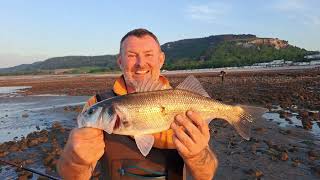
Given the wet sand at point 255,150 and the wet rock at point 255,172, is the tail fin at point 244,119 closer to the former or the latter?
the wet sand at point 255,150

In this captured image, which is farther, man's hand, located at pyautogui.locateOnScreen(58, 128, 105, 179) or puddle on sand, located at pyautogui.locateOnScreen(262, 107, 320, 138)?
puddle on sand, located at pyautogui.locateOnScreen(262, 107, 320, 138)

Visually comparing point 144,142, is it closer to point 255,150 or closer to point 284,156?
point 284,156

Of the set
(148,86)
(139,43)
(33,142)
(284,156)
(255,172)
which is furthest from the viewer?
(33,142)

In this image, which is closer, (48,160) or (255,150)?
(48,160)

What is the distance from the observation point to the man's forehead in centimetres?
500

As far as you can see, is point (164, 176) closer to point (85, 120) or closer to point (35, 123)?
point (85, 120)

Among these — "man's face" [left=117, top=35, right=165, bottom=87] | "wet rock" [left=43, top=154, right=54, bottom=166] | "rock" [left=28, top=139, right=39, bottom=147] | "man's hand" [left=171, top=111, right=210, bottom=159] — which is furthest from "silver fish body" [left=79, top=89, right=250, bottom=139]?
"rock" [left=28, top=139, right=39, bottom=147]

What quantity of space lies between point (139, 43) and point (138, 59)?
20cm

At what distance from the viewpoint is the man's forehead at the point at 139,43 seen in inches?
197

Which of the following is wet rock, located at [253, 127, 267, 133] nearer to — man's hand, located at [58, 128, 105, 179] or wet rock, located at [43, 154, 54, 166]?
wet rock, located at [43, 154, 54, 166]

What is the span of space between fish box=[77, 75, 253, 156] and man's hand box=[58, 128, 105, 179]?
12 centimetres

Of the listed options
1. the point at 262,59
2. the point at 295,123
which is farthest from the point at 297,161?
the point at 262,59

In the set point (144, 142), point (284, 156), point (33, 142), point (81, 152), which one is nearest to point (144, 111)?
point (144, 142)

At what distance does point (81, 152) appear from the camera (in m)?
4.19
